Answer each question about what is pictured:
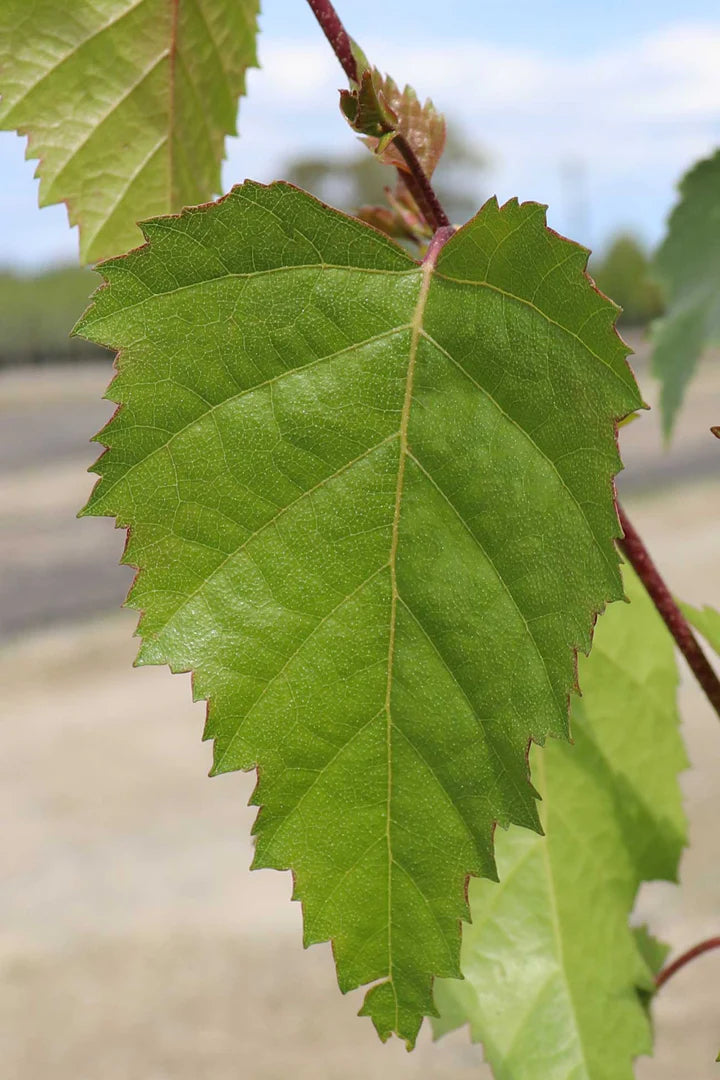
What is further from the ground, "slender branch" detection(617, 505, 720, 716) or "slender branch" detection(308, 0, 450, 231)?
"slender branch" detection(308, 0, 450, 231)

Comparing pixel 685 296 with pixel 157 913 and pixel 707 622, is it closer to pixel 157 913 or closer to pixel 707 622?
pixel 707 622

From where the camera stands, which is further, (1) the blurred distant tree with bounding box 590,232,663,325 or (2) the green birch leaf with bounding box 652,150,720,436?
(1) the blurred distant tree with bounding box 590,232,663,325

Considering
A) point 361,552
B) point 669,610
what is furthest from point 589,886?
point 361,552

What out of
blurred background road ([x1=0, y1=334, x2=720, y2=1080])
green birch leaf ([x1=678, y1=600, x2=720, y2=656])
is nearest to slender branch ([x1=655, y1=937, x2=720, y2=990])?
green birch leaf ([x1=678, y1=600, x2=720, y2=656])

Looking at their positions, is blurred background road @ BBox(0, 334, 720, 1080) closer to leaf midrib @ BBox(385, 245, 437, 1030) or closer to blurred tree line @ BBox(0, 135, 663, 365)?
leaf midrib @ BBox(385, 245, 437, 1030)

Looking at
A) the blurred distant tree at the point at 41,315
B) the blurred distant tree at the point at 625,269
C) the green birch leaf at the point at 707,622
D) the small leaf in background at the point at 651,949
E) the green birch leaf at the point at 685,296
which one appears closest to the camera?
the green birch leaf at the point at 707,622

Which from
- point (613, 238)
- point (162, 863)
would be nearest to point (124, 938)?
point (162, 863)

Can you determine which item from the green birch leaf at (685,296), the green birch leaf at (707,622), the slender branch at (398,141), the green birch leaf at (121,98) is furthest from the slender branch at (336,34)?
the green birch leaf at (685,296)

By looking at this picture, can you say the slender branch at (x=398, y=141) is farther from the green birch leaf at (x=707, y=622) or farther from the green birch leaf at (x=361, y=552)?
the green birch leaf at (x=707, y=622)
